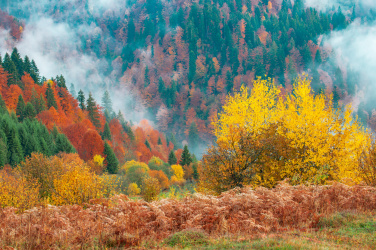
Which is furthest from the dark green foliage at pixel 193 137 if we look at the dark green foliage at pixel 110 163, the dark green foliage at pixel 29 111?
the dark green foliage at pixel 29 111

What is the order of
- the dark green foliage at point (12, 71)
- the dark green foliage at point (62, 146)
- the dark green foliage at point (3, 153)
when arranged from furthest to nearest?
1. the dark green foliage at point (12, 71)
2. the dark green foliage at point (62, 146)
3. the dark green foliage at point (3, 153)

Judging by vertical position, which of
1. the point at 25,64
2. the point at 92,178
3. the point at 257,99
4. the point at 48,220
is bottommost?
the point at 48,220

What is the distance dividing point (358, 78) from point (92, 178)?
222065mm

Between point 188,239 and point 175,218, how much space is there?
1901 mm

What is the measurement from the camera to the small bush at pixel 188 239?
22.7ft

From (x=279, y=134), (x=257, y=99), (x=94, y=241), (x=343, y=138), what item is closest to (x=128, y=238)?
(x=94, y=241)

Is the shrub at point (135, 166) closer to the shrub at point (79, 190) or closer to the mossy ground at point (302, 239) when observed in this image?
the shrub at point (79, 190)

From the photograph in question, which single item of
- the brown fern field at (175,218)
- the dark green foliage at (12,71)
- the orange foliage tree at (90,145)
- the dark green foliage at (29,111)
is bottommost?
the brown fern field at (175,218)

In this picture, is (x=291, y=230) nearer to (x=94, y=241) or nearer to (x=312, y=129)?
(x=94, y=241)

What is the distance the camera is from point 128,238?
22.8 ft

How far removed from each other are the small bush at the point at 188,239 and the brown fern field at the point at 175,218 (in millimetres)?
394

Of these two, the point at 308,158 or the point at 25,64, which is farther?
the point at 25,64

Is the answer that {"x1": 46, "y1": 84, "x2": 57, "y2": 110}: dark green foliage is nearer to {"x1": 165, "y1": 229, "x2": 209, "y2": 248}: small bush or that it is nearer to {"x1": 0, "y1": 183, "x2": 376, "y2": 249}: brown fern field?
{"x1": 0, "y1": 183, "x2": 376, "y2": 249}: brown fern field

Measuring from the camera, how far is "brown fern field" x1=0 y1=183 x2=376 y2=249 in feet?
22.8
